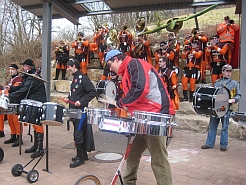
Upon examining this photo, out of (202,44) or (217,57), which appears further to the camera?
(202,44)

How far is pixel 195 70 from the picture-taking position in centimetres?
877

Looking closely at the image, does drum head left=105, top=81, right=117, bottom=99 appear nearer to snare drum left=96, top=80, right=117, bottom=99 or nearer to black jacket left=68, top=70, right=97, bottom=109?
snare drum left=96, top=80, right=117, bottom=99

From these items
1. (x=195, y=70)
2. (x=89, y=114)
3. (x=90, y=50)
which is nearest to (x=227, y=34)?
(x=195, y=70)

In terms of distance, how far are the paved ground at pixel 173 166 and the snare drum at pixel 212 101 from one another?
0.86 meters

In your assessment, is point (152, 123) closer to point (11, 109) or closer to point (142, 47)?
point (11, 109)

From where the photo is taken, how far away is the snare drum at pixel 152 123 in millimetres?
2775

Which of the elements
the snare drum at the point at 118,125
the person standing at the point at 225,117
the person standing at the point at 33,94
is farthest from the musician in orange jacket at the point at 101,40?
the snare drum at the point at 118,125

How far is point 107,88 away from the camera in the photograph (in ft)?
23.0

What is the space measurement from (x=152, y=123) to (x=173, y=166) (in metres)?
2.14

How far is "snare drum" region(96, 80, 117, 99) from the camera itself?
689 cm

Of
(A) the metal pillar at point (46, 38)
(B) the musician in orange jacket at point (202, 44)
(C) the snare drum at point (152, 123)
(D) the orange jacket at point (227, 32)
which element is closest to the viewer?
(C) the snare drum at point (152, 123)

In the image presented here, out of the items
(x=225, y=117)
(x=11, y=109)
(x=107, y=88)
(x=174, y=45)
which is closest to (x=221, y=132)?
(x=225, y=117)

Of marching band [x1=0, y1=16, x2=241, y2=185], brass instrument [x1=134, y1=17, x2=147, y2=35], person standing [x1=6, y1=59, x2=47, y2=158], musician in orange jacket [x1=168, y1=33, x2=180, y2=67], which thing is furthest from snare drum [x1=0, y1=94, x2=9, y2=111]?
brass instrument [x1=134, y1=17, x2=147, y2=35]

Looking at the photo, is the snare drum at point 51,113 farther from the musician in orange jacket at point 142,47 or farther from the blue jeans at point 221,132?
the musician in orange jacket at point 142,47
